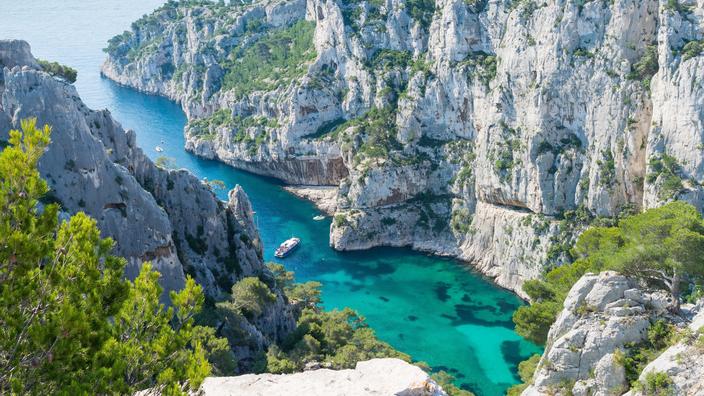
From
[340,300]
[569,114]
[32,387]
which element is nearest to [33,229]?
[32,387]

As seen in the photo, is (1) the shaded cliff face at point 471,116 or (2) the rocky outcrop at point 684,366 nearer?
(2) the rocky outcrop at point 684,366

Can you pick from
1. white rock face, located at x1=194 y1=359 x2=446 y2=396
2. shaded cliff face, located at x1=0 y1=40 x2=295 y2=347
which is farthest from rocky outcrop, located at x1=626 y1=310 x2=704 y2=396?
shaded cliff face, located at x1=0 y1=40 x2=295 y2=347

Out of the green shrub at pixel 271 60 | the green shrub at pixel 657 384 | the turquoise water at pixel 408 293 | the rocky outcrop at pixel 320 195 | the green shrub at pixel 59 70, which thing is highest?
the green shrub at pixel 271 60

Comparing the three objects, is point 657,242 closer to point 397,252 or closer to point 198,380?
point 198,380

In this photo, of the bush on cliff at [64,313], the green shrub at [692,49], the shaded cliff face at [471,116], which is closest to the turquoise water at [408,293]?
the shaded cliff face at [471,116]

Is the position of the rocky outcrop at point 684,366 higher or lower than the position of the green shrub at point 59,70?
lower

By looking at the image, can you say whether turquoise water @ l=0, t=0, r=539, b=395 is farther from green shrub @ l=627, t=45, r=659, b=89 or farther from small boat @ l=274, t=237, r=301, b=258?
green shrub @ l=627, t=45, r=659, b=89

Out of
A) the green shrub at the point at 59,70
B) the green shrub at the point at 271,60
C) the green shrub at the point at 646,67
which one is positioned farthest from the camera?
the green shrub at the point at 271,60

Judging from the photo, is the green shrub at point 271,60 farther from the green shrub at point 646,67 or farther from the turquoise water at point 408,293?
the green shrub at point 646,67
